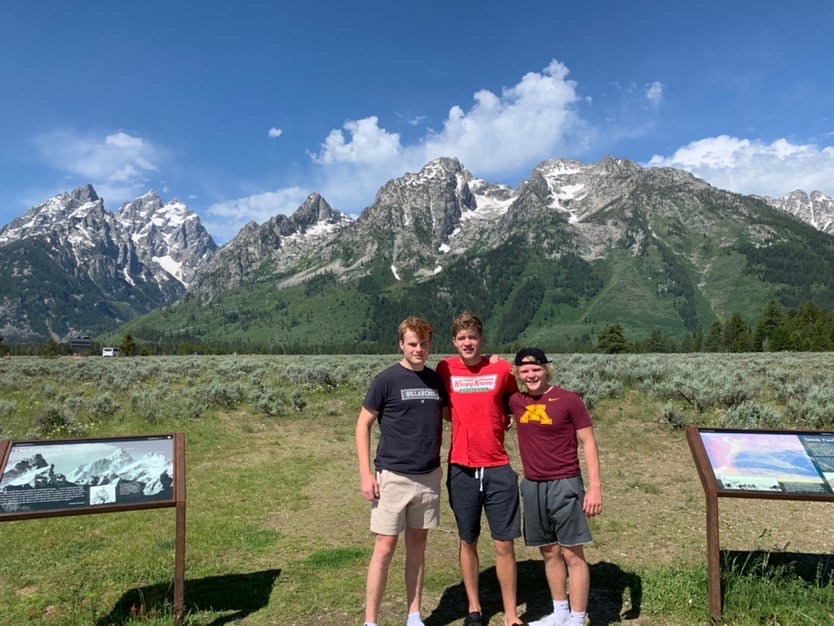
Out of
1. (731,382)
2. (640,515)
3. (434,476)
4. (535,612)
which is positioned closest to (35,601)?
(434,476)

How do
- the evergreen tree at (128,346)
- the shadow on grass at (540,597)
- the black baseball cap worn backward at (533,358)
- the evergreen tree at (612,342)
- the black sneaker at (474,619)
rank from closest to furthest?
1. the black baseball cap worn backward at (533,358)
2. the black sneaker at (474,619)
3. the shadow on grass at (540,597)
4. the evergreen tree at (612,342)
5. the evergreen tree at (128,346)

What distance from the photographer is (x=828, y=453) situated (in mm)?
5441

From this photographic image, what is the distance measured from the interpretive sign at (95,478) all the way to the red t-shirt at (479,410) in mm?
2912

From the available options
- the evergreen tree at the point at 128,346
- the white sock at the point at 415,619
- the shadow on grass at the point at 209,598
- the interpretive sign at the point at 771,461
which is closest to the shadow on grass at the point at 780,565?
the interpretive sign at the point at 771,461

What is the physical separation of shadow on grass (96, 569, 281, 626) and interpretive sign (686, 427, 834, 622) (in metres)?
4.85

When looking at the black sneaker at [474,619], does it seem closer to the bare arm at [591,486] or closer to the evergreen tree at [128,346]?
the bare arm at [591,486]

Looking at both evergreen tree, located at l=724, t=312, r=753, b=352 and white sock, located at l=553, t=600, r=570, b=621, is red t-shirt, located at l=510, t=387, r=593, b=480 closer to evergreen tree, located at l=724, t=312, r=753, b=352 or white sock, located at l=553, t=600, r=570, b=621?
white sock, located at l=553, t=600, r=570, b=621

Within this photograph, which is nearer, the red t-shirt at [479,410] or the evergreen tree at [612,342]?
the red t-shirt at [479,410]

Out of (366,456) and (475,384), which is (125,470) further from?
(475,384)

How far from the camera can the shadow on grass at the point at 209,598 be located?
5.60 metres

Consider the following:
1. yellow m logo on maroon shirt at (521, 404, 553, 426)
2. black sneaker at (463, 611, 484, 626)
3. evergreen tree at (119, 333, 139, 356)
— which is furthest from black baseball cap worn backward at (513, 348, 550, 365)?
evergreen tree at (119, 333, 139, 356)

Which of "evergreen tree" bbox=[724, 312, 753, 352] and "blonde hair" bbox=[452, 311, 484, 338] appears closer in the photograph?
"blonde hair" bbox=[452, 311, 484, 338]

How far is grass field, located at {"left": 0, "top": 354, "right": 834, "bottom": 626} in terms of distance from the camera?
565cm

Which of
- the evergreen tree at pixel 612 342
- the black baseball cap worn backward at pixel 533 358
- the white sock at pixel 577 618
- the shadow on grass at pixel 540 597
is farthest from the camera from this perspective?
the evergreen tree at pixel 612 342
